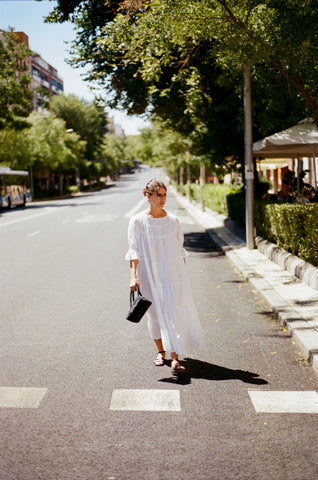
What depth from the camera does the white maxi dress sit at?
496 centimetres

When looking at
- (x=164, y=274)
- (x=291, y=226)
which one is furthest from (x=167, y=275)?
(x=291, y=226)

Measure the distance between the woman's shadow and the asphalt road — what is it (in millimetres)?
17

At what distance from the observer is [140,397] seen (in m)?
4.43

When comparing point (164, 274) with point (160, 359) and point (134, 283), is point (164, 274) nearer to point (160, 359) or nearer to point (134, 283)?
point (134, 283)

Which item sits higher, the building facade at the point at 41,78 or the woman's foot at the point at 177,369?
the building facade at the point at 41,78

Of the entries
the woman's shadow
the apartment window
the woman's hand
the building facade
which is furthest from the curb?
the apartment window

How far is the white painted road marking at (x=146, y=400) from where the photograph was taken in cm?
421

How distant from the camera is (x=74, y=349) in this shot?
585cm

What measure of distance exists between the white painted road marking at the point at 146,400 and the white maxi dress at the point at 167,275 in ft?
1.73

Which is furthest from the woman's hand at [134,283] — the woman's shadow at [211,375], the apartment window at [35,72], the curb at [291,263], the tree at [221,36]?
the apartment window at [35,72]

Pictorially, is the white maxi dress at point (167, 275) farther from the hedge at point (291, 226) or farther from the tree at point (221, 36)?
the tree at point (221, 36)

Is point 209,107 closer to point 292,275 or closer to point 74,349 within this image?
point 292,275

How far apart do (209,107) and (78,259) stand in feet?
19.6

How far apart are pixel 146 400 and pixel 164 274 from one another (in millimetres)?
1132
